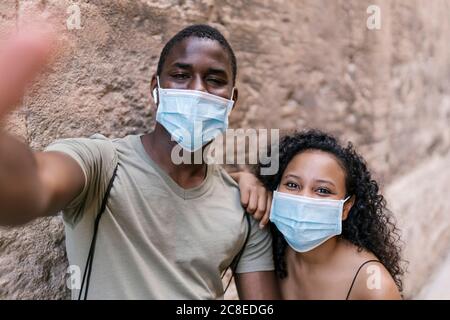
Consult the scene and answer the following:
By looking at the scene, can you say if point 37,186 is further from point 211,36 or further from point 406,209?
point 406,209

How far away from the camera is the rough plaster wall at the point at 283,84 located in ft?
6.39

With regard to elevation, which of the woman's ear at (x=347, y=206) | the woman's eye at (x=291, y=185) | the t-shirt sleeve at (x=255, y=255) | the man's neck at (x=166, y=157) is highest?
the man's neck at (x=166, y=157)

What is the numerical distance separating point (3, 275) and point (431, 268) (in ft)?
13.2

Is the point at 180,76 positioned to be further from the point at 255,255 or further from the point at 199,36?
the point at 255,255

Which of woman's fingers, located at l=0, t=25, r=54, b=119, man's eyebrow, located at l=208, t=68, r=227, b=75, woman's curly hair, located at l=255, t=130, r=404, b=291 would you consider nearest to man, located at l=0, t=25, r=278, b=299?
man's eyebrow, located at l=208, t=68, r=227, b=75

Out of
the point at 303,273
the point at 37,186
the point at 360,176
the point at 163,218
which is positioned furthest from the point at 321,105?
the point at 37,186

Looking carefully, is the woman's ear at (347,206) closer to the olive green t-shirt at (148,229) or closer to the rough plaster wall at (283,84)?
the olive green t-shirt at (148,229)

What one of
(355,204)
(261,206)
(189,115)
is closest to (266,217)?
(261,206)

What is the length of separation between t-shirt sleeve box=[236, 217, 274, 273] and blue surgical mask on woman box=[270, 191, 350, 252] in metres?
0.07

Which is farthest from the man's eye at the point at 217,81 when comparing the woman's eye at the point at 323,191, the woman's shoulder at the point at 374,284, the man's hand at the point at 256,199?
the woman's shoulder at the point at 374,284

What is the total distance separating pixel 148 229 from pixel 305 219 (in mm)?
539

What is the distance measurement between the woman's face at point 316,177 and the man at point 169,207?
13cm

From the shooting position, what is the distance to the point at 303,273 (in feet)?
6.51

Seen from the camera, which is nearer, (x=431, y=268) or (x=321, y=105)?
(x=321, y=105)
